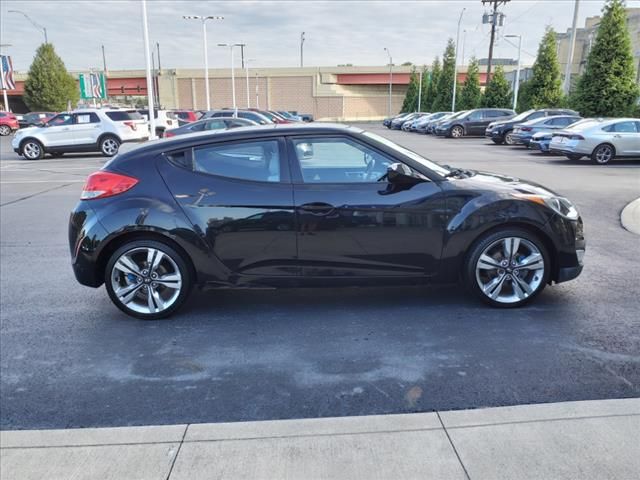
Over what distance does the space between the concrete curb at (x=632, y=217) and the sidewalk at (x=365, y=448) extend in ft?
18.7

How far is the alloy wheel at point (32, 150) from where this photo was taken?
20.6 m

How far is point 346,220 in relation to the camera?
4453 mm

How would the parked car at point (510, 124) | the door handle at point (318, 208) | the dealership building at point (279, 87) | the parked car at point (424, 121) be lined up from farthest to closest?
the dealership building at point (279, 87) → the parked car at point (424, 121) → the parked car at point (510, 124) → the door handle at point (318, 208)

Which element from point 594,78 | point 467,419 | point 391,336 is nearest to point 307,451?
point 467,419

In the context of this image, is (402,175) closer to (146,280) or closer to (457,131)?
(146,280)

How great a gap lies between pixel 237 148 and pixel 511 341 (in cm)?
270

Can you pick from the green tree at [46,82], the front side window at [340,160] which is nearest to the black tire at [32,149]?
the front side window at [340,160]

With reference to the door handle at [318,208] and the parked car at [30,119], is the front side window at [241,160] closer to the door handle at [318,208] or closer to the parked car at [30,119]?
the door handle at [318,208]

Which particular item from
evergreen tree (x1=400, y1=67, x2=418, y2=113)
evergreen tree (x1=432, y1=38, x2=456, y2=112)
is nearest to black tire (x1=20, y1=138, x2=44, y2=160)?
evergreen tree (x1=432, y1=38, x2=456, y2=112)

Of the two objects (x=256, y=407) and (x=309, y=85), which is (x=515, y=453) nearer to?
(x=256, y=407)

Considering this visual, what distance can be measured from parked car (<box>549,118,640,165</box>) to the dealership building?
63.5 meters

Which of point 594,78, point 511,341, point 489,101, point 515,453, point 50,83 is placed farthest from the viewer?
point 50,83

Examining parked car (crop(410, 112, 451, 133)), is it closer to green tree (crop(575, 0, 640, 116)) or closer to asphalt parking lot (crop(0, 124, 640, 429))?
green tree (crop(575, 0, 640, 116))

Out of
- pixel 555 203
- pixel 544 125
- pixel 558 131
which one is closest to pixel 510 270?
pixel 555 203
